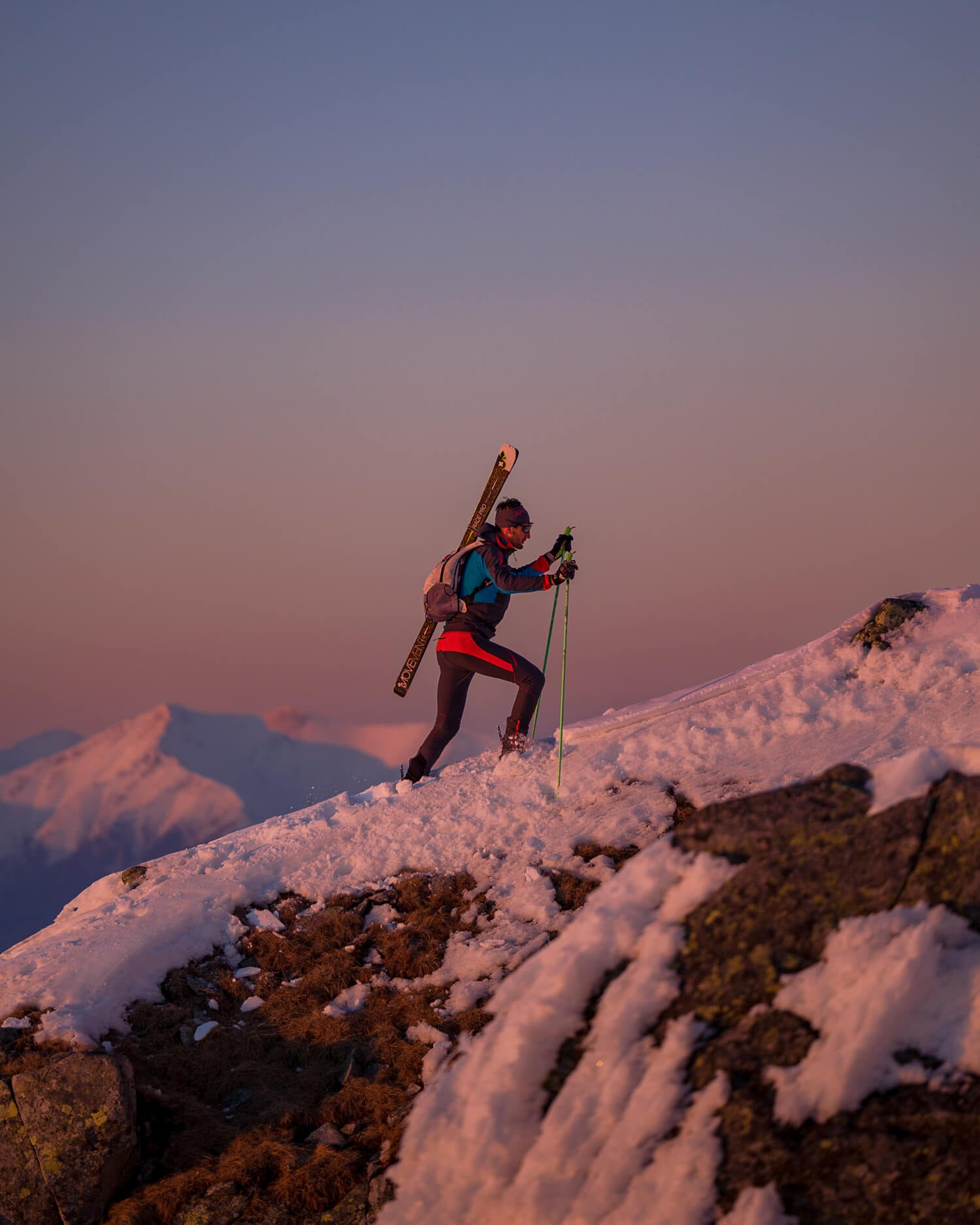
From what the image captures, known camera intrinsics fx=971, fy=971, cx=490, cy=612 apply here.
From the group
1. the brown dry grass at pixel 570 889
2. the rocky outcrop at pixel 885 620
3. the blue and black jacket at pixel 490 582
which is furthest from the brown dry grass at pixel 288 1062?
the rocky outcrop at pixel 885 620

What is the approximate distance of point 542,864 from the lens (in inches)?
391

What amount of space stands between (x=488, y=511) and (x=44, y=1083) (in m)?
9.90

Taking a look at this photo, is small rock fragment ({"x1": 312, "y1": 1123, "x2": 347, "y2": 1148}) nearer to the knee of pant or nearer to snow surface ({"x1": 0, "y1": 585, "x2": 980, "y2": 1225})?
snow surface ({"x1": 0, "y1": 585, "x2": 980, "y2": 1225})

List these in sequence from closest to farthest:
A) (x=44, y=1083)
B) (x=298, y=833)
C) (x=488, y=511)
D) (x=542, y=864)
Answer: (x=44, y=1083), (x=542, y=864), (x=298, y=833), (x=488, y=511)

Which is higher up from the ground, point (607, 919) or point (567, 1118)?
point (607, 919)

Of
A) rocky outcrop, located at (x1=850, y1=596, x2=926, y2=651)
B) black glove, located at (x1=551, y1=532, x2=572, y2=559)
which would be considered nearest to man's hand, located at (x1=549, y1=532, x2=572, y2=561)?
black glove, located at (x1=551, y1=532, x2=572, y2=559)

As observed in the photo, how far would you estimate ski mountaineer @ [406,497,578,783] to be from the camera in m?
12.9

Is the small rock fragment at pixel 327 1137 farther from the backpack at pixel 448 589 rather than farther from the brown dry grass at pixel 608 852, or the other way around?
the backpack at pixel 448 589

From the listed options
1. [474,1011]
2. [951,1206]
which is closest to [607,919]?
[951,1206]

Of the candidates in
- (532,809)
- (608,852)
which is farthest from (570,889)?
(532,809)

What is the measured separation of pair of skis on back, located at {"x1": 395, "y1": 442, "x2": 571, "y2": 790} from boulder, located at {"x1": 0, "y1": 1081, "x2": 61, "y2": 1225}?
26.0ft

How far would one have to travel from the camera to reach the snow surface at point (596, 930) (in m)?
4.45

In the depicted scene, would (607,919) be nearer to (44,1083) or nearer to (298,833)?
(44,1083)

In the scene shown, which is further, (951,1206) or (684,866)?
(684,866)
